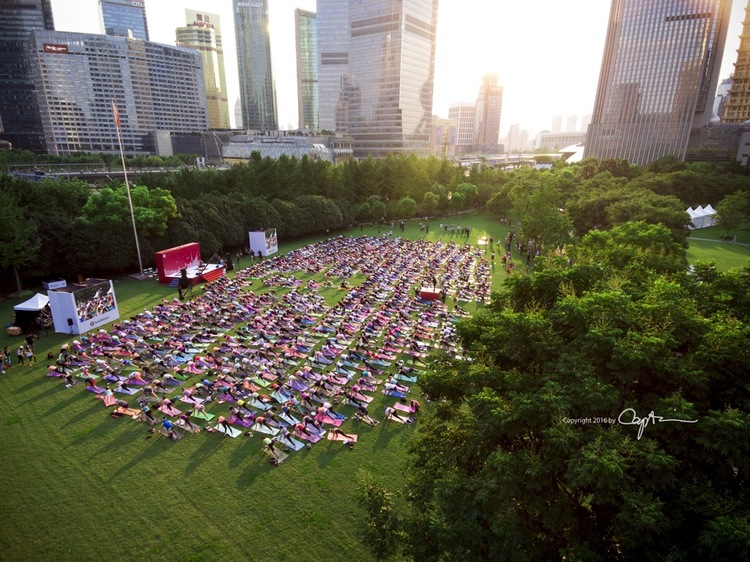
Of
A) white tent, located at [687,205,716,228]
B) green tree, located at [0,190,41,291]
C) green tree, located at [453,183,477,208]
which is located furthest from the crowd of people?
white tent, located at [687,205,716,228]

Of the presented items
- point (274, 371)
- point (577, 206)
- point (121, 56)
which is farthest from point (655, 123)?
point (121, 56)

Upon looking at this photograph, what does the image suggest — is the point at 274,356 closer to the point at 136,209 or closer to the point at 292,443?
the point at 292,443

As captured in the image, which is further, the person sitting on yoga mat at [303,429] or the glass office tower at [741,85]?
the glass office tower at [741,85]

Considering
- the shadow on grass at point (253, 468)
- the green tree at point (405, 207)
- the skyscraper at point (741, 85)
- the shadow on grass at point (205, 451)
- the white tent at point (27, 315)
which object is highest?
the skyscraper at point (741, 85)

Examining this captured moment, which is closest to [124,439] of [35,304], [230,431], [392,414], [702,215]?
[230,431]

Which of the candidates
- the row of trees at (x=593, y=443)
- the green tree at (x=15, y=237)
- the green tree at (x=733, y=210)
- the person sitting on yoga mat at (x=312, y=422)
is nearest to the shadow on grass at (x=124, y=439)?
the person sitting on yoga mat at (x=312, y=422)

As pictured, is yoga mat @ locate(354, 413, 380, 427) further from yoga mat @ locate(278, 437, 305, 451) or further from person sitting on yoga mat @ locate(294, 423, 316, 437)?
yoga mat @ locate(278, 437, 305, 451)

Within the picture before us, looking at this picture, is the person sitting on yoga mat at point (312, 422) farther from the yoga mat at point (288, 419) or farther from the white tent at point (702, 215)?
the white tent at point (702, 215)
